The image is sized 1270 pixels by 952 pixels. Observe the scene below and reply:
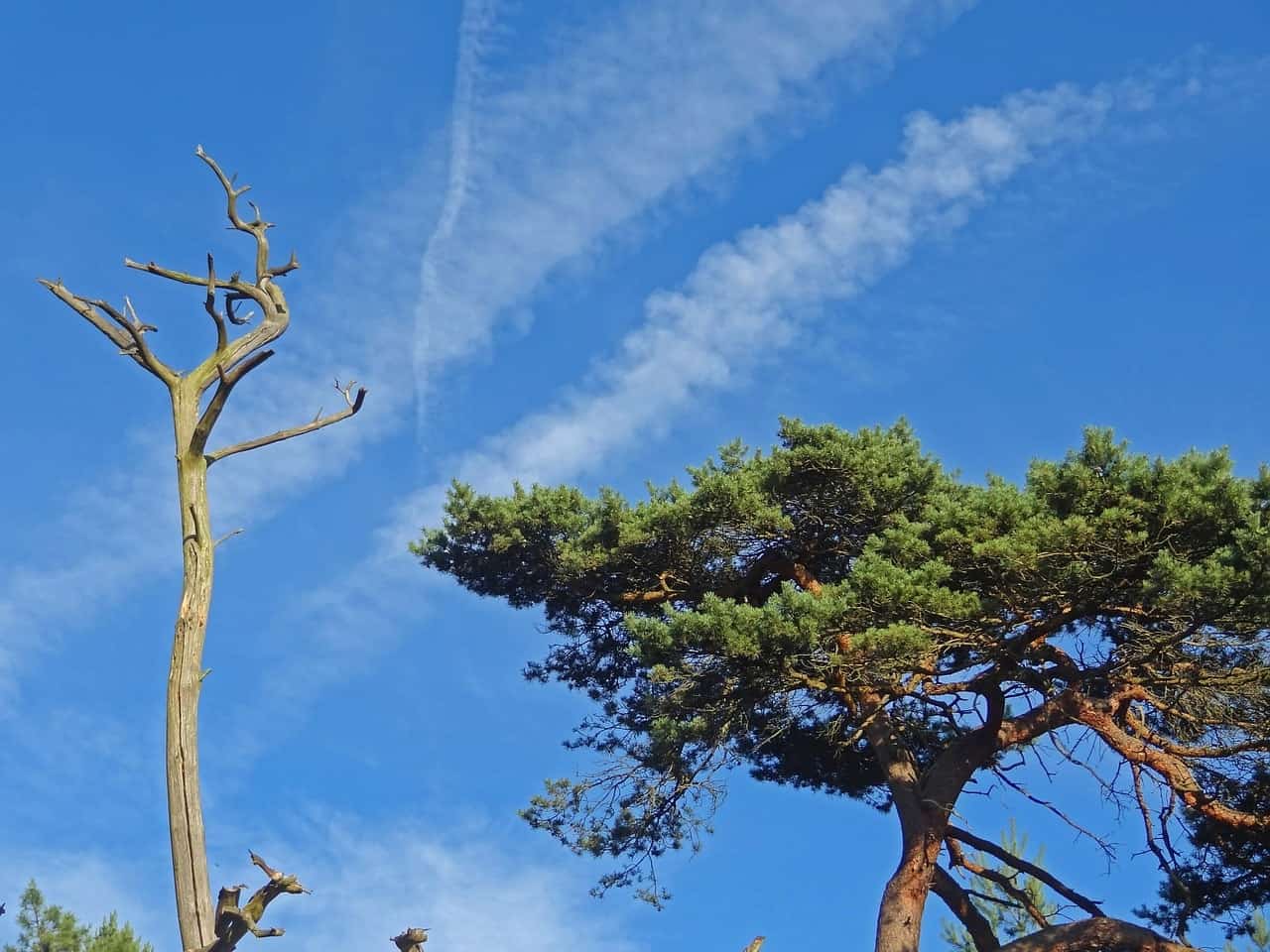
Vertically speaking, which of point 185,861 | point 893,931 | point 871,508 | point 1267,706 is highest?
point 871,508

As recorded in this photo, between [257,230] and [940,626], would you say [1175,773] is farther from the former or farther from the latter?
[257,230]

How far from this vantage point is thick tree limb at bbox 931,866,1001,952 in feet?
47.2

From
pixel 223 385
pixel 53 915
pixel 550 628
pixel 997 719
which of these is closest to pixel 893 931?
pixel 997 719

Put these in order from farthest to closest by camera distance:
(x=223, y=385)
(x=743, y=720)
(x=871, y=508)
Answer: (x=871, y=508) → (x=743, y=720) → (x=223, y=385)

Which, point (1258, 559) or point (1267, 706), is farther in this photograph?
point (1267, 706)

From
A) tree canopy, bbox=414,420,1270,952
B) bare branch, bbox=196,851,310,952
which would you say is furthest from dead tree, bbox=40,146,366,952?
tree canopy, bbox=414,420,1270,952

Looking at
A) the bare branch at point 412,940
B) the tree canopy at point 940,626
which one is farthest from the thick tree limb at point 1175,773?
the bare branch at point 412,940

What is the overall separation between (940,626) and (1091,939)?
10.7 ft

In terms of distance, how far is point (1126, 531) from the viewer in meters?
13.0

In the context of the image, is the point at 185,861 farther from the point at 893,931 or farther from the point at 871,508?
the point at 871,508

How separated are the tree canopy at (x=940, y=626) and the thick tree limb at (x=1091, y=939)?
3 centimetres

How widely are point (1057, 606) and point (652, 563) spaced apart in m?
4.67

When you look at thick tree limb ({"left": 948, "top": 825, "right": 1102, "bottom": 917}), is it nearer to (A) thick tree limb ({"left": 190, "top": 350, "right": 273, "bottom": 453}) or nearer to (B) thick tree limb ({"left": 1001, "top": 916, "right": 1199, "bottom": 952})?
(B) thick tree limb ({"left": 1001, "top": 916, "right": 1199, "bottom": 952})

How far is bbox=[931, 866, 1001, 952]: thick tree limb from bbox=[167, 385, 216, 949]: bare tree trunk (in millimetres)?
7833
